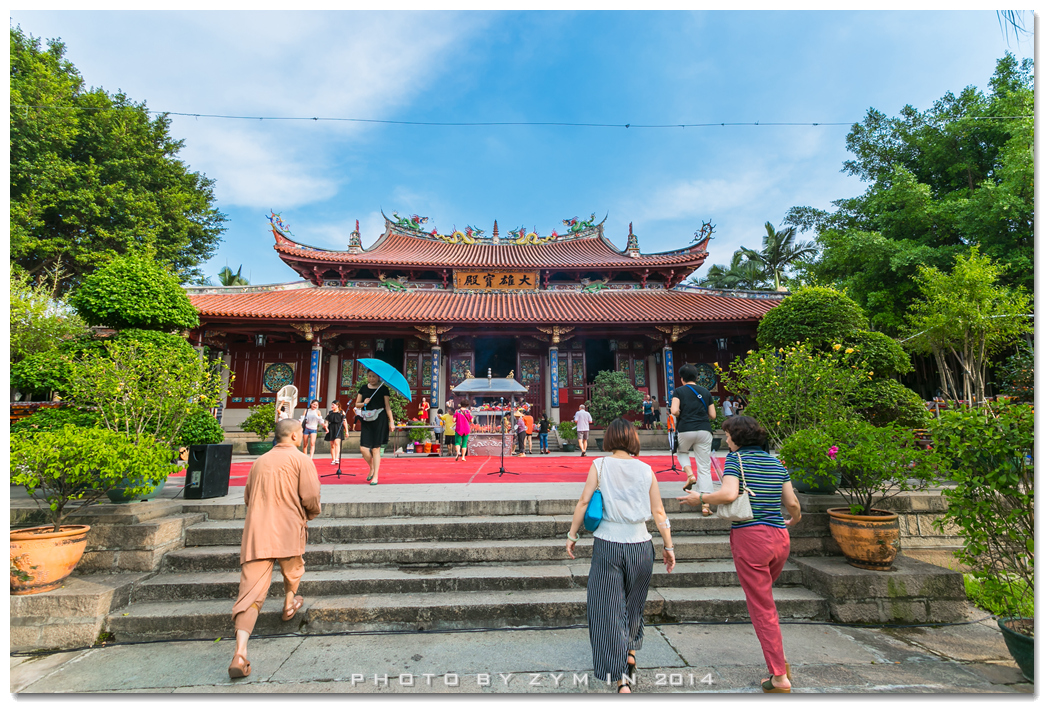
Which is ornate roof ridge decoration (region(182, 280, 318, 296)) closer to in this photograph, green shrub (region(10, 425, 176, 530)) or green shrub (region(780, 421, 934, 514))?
green shrub (region(10, 425, 176, 530))

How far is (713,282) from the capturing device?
31.9 metres

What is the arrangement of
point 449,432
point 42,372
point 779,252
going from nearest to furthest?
point 42,372
point 449,432
point 779,252

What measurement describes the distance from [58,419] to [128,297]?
1.79 m

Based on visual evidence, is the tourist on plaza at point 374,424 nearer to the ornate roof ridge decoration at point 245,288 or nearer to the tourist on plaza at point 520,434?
the tourist on plaza at point 520,434

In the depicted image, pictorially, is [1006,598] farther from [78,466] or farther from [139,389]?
[139,389]

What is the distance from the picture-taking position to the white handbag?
236 centimetres

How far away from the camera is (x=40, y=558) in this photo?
312cm

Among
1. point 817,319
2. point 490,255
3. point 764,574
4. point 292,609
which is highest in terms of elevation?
point 490,255

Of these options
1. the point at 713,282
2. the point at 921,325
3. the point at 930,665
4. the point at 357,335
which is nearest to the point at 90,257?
the point at 357,335

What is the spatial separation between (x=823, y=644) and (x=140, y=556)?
5.26 meters

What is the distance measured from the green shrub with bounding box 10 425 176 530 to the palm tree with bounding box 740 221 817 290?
3141cm

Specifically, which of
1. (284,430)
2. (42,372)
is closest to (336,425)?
(42,372)

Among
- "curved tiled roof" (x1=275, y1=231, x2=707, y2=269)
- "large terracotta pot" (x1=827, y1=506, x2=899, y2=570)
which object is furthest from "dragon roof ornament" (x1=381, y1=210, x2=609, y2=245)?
"large terracotta pot" (x1=827, y1=506, x2=899, y2=570)

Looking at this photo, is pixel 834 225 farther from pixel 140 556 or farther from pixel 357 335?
pixel 140 556
